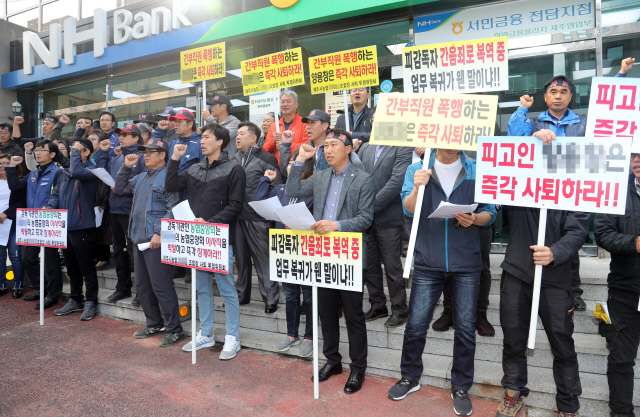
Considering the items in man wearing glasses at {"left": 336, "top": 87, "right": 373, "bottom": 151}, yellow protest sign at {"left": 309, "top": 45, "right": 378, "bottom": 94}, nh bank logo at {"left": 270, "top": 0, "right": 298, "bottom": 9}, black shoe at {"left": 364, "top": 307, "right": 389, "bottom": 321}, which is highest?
nh bank logo at {"left": 270, "top": 0, "right": 298, "bottom": 9}

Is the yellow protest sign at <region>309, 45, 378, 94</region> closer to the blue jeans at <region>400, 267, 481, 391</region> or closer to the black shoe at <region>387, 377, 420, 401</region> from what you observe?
the blue jeans at <region>400, 267, 481, 391</region>

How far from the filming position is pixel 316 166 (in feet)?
13.7

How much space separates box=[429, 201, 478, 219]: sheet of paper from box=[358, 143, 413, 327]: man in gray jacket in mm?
1131

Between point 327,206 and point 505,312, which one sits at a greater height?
point 327,206

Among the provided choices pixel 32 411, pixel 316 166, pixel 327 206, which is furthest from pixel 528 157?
pixel 32 411

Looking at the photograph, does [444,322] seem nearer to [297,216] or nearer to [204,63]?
[297,216]

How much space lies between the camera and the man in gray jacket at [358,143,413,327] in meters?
4.25

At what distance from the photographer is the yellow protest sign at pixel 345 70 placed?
483cm

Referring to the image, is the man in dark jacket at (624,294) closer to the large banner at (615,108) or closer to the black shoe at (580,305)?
the large banner at (615,108)

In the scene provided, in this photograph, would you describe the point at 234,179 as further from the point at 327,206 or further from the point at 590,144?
the point at 590,144

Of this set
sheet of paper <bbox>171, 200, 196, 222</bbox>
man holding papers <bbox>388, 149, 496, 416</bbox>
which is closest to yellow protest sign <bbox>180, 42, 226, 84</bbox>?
sheet of paper <bbox>171, 200, 196, 222</bbox>

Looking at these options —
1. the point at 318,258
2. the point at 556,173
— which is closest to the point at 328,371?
the point at 318,258

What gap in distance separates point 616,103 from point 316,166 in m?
2.48

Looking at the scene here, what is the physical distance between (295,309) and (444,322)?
153 cm
